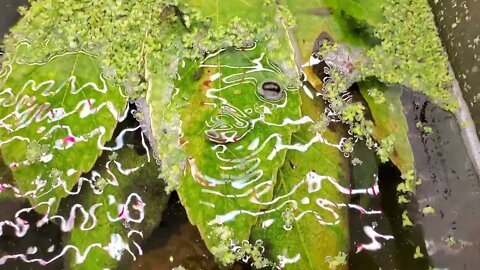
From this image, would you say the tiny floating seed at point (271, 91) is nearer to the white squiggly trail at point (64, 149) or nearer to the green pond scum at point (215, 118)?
the green pond scum at point (215, 118)

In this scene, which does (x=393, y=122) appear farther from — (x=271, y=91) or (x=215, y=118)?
(x=215, y=118)

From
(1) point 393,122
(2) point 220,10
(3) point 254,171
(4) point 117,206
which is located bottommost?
(4) point 117,206

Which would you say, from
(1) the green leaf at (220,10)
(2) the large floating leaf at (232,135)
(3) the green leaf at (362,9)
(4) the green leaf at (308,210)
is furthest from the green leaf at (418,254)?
(1) the green leaf at (220,10)

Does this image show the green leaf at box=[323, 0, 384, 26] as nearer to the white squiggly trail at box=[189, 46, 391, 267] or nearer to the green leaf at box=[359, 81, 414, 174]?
the green leaf at box=[359, 81, 414, 174]

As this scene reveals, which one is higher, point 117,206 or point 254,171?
point 254,171

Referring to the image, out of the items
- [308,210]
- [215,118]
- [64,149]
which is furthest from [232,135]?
[64,149]

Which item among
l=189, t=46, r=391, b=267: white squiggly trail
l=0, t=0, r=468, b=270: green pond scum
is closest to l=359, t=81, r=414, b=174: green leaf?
l=0, t=0, r=468, b=270: green pond scum

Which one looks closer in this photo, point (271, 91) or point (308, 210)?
point (308, 210)
